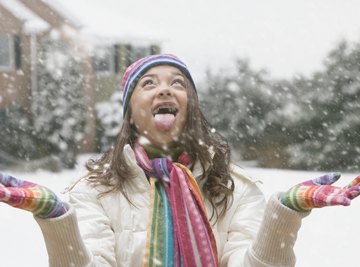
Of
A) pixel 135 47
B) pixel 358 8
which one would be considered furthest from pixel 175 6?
pixel 135 47

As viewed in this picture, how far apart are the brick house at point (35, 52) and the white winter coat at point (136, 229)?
12.2 meters

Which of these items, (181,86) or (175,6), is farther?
(175,6)

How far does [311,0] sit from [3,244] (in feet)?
66.9

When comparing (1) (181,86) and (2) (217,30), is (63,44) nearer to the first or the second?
(2) (217,30)

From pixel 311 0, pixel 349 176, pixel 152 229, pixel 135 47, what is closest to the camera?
pixel 152 229

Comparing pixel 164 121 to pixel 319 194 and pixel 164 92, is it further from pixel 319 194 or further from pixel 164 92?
pixel 319 194

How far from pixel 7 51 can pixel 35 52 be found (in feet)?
3.93

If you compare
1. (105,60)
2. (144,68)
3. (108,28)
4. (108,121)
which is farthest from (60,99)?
(144,68)

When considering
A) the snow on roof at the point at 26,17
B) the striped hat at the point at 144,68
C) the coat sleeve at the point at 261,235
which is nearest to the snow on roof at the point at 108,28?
the snow on roof at the point at 26,17

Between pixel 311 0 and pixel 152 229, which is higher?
pixel 152 229

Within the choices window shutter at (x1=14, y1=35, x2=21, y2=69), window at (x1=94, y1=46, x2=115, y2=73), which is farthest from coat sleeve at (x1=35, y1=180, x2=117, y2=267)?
window at (x1=94, y1=46, x2=115, y2=73)

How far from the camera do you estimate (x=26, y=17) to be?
16453mm

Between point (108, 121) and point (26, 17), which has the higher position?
point (26, 17)

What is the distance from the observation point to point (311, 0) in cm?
2441
